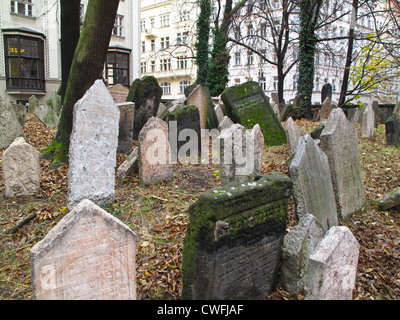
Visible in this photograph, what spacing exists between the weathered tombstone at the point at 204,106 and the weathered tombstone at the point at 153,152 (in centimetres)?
396

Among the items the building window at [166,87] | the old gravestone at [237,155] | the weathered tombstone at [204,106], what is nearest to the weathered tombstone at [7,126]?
the weathered tombstone at [204,106]

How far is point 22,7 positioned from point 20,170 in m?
22.9

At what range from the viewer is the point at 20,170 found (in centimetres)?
477

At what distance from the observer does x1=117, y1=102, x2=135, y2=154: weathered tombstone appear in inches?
276

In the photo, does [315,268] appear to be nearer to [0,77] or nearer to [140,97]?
[140,97]

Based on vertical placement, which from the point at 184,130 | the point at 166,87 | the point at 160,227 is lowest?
the point at 160,227

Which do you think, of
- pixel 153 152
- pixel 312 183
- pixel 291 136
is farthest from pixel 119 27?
pixel 312 183

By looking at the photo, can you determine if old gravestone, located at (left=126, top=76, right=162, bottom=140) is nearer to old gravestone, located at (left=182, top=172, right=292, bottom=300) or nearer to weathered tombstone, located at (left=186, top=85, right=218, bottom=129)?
weathered tombstone, located at (left=186, top=85, right=218, bottom=129)

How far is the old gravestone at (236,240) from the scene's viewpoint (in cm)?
265

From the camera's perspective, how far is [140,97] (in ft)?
27.3

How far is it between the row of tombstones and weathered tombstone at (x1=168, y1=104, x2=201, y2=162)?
400cm

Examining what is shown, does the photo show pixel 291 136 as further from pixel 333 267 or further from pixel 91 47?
pixel 333 267

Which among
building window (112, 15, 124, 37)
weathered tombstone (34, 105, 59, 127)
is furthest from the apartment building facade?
weathered tombstone (34, 105, 59, 127)

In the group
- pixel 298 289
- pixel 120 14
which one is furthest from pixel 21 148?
pixel 120 14
